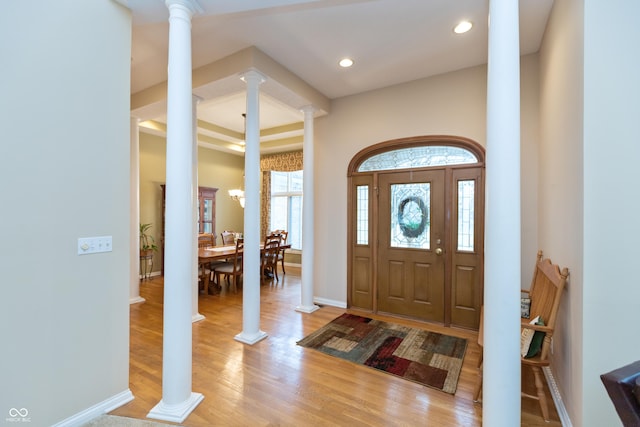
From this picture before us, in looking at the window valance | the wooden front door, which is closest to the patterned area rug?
the wooden front door

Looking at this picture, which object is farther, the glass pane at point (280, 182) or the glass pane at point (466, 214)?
the glass pane at point (280, 182)

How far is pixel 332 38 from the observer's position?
2.86 metres

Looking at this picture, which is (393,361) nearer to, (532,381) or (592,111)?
(532,381)

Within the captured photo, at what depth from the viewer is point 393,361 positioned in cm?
265

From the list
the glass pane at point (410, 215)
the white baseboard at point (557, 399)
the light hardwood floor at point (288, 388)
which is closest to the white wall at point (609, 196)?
the white baseboard at point (557, 399)

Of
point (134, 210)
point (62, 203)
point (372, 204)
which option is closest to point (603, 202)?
point (372, 204)

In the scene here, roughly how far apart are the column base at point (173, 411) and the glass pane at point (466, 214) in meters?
3.30

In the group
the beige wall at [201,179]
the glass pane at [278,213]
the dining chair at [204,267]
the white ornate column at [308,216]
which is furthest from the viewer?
the glass pane at [278,213]

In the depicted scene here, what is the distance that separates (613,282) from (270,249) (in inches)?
191

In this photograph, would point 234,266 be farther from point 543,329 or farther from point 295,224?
point 543,329

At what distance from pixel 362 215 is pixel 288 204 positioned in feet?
12.4

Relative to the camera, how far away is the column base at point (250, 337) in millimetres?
3008

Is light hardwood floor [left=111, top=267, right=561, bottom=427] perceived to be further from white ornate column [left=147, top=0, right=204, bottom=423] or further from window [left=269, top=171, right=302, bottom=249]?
window [left=269, top=171, right=302, bottom=249]

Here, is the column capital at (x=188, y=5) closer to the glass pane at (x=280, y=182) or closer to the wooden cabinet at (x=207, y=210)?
the wooden cabinet at (x=207, y=210)
